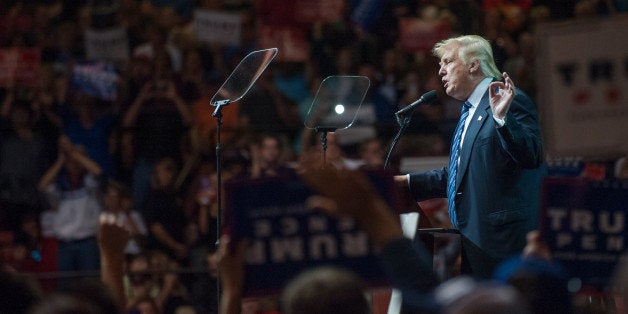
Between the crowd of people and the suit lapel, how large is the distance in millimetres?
2563

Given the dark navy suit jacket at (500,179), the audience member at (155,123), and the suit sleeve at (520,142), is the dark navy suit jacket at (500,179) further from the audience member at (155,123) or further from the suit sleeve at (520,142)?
the audience member at (155,123)

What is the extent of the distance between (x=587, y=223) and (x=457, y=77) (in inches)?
62.0

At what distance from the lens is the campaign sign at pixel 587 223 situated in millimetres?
4414

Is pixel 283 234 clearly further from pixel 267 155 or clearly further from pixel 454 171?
pixel 267 155

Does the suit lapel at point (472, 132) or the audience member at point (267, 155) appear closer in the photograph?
the suit lapel at point (472, 132)

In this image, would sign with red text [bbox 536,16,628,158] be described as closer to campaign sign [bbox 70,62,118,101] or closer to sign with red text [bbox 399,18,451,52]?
campaign sign [bbox 70,62,118,101]

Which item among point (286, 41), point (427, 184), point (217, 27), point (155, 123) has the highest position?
point (217, 27)

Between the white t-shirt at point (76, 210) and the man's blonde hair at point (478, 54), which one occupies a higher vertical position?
the man's blonde hair at point (478, 54)

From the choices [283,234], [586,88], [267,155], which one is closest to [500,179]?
[586,88]

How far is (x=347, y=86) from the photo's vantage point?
19.7 ft

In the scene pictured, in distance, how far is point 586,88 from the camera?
4.23 m

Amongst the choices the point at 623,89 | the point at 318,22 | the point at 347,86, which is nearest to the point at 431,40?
the point at 318,22

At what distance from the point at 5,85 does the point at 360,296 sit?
24.3 feet

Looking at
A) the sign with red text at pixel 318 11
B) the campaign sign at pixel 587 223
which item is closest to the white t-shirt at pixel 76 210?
the sign with red text at pixel 318 11
